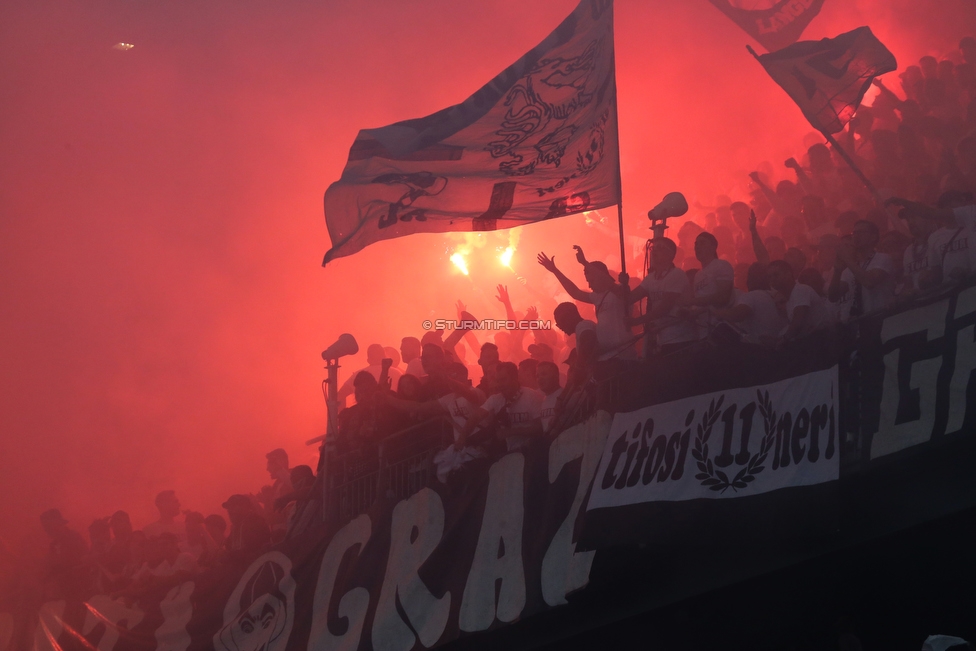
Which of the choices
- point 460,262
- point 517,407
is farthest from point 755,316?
point 460,262

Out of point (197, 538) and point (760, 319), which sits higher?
point (760, 319)

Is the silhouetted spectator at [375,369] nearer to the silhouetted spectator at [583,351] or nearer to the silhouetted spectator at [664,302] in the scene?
the silhouetted spectator at [583,351]

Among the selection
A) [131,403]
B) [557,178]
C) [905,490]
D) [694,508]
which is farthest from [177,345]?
[905,490]

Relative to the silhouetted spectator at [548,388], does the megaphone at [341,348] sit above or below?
above

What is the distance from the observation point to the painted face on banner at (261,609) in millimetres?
5301

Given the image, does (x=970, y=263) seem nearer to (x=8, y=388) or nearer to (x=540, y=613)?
(x=540, y=613)

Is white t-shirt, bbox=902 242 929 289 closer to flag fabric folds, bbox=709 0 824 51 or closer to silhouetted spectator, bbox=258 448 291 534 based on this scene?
flag fabric folds, bbox=709 0 824 51

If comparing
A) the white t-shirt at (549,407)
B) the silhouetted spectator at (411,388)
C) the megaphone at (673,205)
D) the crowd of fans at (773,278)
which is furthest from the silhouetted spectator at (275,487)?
the megaphone at (673,205)

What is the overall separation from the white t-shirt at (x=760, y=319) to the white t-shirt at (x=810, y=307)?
0.35ft

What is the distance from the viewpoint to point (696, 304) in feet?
14.4

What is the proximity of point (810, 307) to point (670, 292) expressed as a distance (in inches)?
26.5

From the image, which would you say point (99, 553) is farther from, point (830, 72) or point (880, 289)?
point (830, 72)

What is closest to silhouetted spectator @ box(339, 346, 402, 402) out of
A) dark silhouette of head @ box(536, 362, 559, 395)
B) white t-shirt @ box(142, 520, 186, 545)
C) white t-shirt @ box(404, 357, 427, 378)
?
A: white t-shirt @ box(404, 357, 427, 378)

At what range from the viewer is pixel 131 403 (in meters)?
9.91
